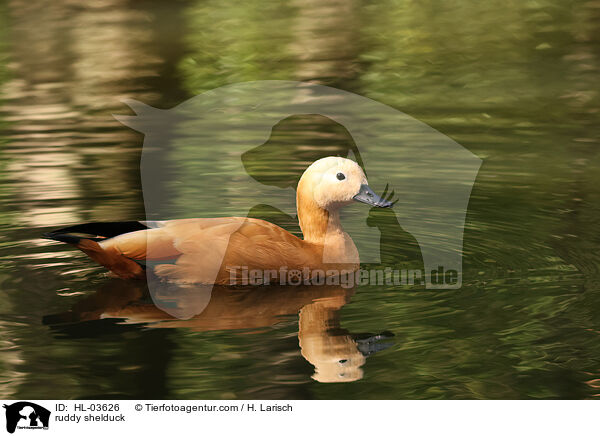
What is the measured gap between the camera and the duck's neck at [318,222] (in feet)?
22.8

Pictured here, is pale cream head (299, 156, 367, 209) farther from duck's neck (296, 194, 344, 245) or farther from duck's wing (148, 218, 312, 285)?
duck's wing (148, 218, 312, 285)

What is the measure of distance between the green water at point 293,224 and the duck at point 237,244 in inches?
7.3

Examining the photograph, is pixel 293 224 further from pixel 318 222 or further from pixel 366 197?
pixel 366 197

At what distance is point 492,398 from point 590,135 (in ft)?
19.8

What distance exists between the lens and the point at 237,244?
21.8 ft

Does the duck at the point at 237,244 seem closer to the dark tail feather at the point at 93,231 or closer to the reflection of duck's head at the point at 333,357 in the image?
the dark tail feather at the point at 93,231

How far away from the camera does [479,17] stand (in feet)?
57.5

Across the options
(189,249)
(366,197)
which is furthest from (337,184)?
(189,249)
